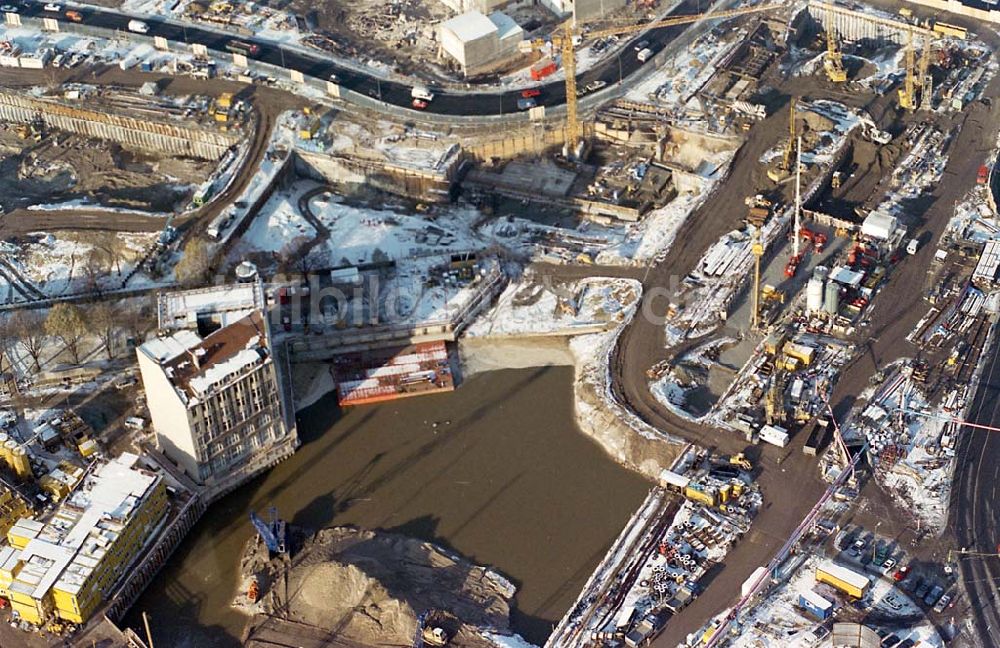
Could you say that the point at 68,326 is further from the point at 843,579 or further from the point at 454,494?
the point at 843,579

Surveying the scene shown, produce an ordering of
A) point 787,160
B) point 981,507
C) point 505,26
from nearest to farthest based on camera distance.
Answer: point 981,507, point 787,160, point 505,26

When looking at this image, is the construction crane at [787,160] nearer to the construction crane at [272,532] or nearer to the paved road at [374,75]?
the paved road at [374,75]

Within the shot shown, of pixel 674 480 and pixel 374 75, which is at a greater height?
pixel 374 75

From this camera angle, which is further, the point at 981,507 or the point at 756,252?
the point at 756,252

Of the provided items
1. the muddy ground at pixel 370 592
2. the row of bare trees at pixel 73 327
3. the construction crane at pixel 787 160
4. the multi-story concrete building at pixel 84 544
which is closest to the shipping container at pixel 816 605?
the muddy ground at pixel 370 592

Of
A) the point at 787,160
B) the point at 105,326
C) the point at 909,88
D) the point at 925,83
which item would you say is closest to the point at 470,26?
the point at 787,160

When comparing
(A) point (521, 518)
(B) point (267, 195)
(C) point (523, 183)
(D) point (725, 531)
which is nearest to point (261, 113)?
(B) point (267, 195)

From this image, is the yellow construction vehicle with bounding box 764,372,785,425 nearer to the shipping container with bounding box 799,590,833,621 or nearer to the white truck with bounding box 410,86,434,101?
the shipping container with bounding box 799,590,833,621
